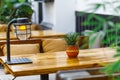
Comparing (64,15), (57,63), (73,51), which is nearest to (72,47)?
(73,51)

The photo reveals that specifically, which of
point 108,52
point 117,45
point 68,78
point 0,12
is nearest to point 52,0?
point 0,12

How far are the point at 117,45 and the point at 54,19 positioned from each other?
6.77m

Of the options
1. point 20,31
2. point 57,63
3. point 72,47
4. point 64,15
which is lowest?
point 57,63

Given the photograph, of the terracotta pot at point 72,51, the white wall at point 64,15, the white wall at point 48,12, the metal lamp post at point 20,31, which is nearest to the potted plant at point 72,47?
the terracotta pot at point 72,51

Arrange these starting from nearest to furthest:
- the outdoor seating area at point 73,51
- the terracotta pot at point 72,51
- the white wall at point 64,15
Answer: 1. the outdoor seating area at point 73,51
2. the terracotta pot at point 72,51
3. the white wall at point 64,15

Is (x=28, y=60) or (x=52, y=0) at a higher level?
(x=52, y=0)

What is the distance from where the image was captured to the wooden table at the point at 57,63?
2.85m

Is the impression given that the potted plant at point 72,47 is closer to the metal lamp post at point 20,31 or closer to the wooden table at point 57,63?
the wooden table at point 57,63

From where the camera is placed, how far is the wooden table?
2852 millimetres

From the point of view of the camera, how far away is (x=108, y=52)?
370 centimetres

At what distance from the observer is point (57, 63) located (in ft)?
10.2

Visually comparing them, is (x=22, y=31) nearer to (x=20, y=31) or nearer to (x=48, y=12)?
(x=20, y=31)

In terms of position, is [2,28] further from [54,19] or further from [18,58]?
[18,58]

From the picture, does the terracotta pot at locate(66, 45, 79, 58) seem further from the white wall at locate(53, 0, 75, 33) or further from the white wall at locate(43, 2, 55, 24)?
the white wall at locate(43, 2, 55, 24)
